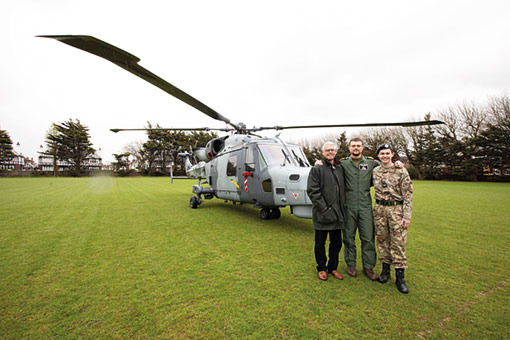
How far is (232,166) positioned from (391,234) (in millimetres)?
4798

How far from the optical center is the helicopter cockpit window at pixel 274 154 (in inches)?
223

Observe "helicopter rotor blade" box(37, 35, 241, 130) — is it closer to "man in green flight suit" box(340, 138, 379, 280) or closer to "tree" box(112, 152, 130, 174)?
"man in green flight suit" box(340, 138, 379, 280)

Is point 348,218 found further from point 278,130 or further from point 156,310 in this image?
point 278,130

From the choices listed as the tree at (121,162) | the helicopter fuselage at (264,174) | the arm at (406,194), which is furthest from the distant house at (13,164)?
the arm at (406,194)

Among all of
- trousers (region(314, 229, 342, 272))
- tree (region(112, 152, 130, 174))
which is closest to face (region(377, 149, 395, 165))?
trousers (region(314, 229, 342, 272))

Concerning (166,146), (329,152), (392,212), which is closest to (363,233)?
(392,212)

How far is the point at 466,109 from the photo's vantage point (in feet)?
106

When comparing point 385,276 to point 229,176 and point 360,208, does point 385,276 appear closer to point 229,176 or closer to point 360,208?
point 360,208

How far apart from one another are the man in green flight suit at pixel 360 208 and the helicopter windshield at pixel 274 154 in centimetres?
259

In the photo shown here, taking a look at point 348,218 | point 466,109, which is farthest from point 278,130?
point 466,109

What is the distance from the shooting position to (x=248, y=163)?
19.7 ft

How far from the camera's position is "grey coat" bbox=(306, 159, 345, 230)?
9.46 ft

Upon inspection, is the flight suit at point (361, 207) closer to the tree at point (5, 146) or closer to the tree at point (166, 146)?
the tree at point (166, 146)

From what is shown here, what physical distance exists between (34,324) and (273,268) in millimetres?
2719
